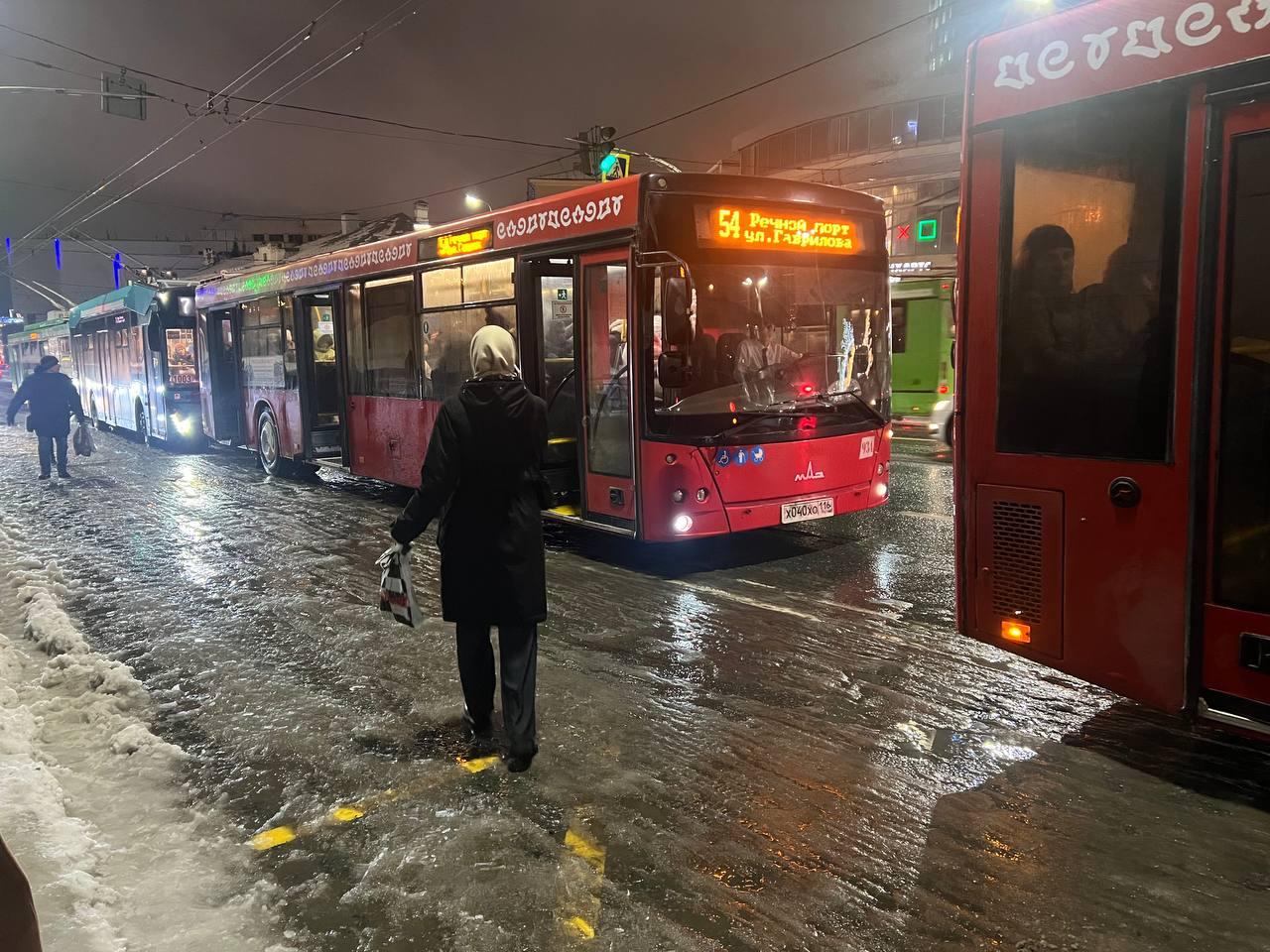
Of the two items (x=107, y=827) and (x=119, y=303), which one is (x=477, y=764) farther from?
(x=119, y=303)

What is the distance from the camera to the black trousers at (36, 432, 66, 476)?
14.9m

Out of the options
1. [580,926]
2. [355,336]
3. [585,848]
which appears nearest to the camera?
[580,926]

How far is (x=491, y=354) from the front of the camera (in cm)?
412

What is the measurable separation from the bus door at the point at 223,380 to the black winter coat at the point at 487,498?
45.6ft

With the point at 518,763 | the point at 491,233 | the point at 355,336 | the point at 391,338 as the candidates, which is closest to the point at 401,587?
the point at 518,763

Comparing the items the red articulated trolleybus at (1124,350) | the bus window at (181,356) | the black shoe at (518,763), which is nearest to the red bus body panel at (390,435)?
the black shoe at (518,763)

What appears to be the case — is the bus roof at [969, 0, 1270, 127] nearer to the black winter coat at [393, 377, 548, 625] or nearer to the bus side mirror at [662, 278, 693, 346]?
the black winter coat at [393, 377, 548, 625]

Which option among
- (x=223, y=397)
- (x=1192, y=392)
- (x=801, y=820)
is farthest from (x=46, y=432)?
(x=1192, y=392)

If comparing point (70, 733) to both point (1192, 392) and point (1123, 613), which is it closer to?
point (1123, 613)

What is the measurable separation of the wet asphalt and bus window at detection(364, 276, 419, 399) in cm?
385

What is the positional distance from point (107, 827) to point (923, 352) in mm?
20150

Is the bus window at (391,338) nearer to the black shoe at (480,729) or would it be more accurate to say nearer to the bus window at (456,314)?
the bus window at (456,314)

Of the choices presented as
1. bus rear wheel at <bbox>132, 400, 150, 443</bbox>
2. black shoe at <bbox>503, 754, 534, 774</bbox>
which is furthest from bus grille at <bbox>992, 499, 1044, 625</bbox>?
bus rear wheel at <bbox>132, 400, 150, 443</bbox>

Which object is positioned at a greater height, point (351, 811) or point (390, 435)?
point (390, 435)
